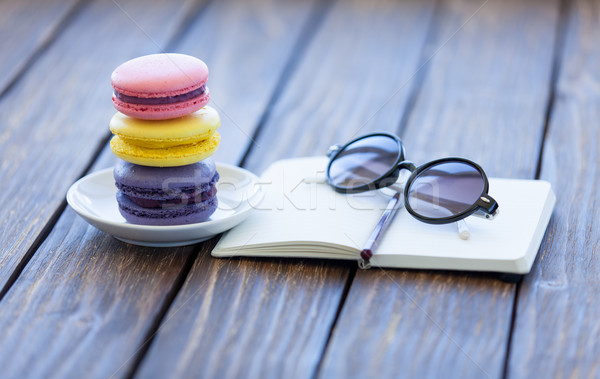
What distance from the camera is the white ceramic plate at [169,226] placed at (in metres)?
1.00

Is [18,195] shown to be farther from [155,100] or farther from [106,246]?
[155,100]

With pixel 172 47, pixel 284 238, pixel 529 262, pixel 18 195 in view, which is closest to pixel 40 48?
pixel 172 47

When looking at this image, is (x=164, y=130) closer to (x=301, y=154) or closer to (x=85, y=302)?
(x=85, y=302)

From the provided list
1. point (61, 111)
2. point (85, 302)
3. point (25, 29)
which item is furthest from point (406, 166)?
point (25, 29)

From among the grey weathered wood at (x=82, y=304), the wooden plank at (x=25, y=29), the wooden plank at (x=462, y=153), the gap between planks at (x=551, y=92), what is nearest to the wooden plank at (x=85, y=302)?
the grey weathered wood at (x=82, y=304)

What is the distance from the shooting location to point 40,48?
1737 mm

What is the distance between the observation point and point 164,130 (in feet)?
3.18

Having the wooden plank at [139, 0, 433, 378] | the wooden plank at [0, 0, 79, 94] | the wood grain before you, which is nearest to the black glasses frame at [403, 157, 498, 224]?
the wooden plank at [139, 0, 433, 378]

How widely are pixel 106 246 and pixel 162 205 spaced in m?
0.11

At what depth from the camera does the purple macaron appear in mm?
1003

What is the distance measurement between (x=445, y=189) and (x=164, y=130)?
0.38 meters

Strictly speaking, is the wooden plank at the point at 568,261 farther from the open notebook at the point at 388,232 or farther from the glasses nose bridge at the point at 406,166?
the glasses nose bridge at the point at 406,166

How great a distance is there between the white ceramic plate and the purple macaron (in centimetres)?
2

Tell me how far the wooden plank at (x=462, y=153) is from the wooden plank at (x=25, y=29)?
860mm
